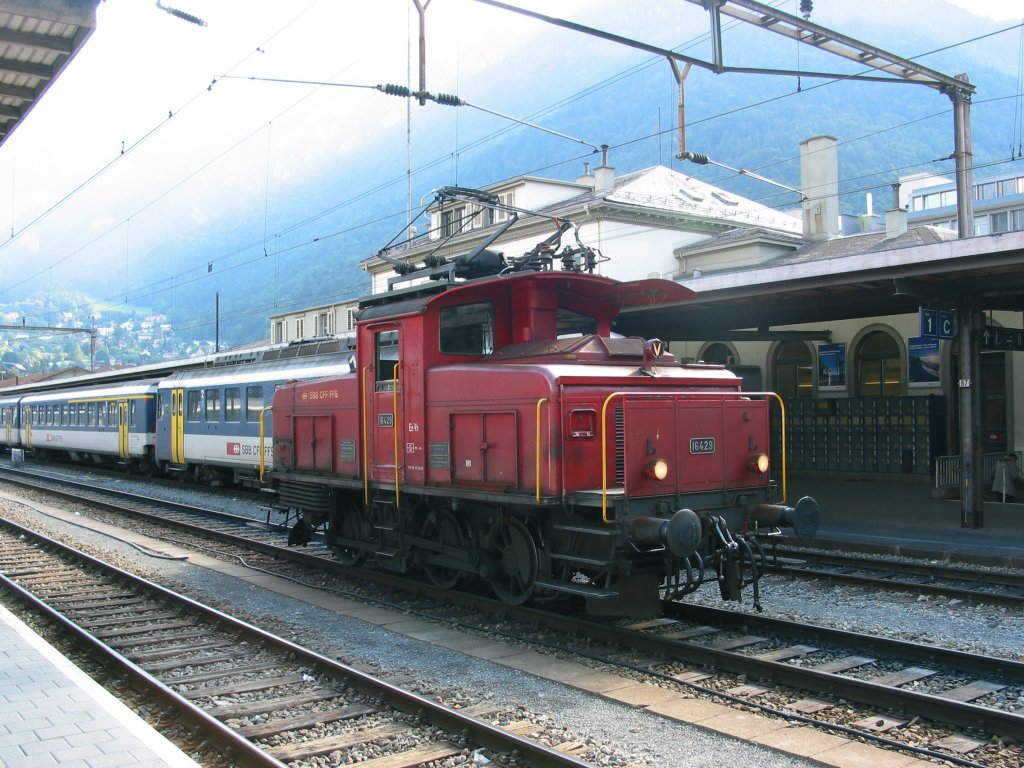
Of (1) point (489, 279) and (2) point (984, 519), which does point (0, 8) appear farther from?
(2) point (984, 519)

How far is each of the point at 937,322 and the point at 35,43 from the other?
13211 millimetres

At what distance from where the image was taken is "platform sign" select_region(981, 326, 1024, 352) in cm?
1454

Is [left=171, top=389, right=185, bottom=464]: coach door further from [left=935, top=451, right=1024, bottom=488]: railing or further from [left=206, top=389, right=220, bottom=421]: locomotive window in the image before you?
[left=935, top=451, right=1024, bottom=488]: railing

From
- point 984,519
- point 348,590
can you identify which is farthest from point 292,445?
point 984,519

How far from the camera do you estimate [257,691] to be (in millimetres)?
6645

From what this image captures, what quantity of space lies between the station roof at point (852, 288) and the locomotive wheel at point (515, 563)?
22.9ft

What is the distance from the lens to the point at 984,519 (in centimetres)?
1456

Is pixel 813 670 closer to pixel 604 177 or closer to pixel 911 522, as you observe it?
pixel 911 522

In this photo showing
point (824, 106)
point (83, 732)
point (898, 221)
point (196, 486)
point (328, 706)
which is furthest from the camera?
point (824, 106)

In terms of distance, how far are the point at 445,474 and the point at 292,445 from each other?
3.62 meters

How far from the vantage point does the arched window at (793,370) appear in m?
23.8

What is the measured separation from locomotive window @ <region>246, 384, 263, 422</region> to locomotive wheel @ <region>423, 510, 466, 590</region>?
1093 centimetres

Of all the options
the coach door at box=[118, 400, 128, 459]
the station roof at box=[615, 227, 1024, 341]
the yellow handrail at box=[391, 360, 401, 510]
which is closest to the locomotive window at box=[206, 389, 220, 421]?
the coach door at box=[118, 400, 128, 459]

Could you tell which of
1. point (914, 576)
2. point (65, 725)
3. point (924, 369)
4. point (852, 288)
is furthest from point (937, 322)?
point (65, 725)
